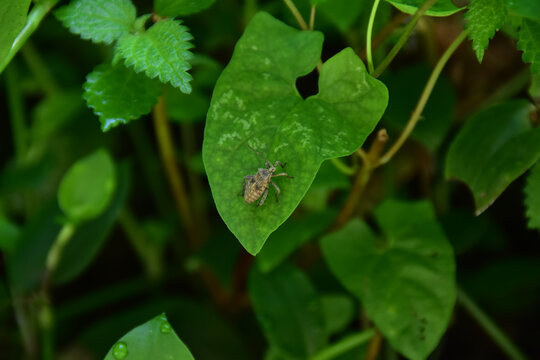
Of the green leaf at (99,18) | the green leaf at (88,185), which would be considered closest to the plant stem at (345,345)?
the green leaf at (88,185)

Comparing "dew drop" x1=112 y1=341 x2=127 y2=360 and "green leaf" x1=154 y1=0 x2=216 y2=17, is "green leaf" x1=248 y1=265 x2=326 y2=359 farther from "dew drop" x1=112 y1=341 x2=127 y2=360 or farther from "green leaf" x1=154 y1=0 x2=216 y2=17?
"green leaf" x1=154 y1=0 x2=216 y2=17

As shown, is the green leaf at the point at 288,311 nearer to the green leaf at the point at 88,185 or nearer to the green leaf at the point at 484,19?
the green leaf at the point at 88,185

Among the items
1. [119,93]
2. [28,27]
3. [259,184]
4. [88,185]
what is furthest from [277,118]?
[88,185]

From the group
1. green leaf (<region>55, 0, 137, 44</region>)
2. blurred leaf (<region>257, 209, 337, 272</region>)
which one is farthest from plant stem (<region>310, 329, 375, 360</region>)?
green leaf (<region>55, 0, 137, 44</region>)

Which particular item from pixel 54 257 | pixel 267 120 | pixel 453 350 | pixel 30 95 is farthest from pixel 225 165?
pixel 30 95

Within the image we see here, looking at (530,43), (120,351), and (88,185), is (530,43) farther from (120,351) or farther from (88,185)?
(88,185)
